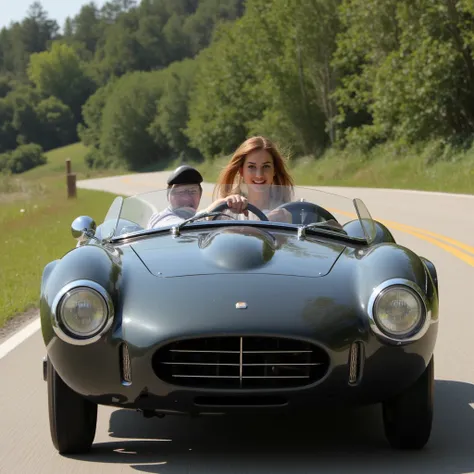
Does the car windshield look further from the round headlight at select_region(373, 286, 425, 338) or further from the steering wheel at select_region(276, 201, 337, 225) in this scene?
the round headlight at select_region(373, 286, 425, 338)

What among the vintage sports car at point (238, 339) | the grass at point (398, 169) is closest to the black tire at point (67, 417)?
the vintage sports car at point (238, 339)

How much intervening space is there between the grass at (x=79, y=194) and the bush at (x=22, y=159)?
101194 millimetres

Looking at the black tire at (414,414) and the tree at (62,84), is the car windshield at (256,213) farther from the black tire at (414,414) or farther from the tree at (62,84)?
the tree at (62,84)

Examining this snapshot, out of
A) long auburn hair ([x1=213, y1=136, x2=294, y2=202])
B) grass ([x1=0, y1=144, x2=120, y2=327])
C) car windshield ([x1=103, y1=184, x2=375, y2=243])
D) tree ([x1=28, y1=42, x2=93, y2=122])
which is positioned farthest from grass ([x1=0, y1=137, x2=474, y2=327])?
tree ([x1=28, y1=42, x2=93, y2=122])

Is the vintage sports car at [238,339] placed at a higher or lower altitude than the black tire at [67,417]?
higher

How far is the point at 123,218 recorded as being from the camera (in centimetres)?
600

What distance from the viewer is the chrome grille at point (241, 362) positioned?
4344 millimetres

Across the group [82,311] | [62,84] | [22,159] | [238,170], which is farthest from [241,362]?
[62,84]

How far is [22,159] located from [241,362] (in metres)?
157

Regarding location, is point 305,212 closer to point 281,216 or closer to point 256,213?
point 281,216

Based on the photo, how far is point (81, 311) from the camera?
4.46m

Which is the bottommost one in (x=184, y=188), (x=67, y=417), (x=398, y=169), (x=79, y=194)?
(x=79, y=194)

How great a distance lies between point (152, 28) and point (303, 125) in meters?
142

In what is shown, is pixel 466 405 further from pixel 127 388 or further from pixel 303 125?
pixel 303 125
